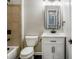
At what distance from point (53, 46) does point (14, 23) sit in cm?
128

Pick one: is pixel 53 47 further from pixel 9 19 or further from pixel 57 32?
pixel 9 19

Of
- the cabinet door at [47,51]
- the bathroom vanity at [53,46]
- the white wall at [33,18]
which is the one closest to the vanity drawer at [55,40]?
the bathroom vanity at [53,46]

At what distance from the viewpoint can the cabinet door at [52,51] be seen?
3742mm

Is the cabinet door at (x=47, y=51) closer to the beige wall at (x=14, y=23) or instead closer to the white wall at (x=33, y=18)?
the white wall at (x=33, y=18)

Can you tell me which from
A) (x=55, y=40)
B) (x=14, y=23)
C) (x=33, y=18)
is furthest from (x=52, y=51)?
(x=14, y=23)

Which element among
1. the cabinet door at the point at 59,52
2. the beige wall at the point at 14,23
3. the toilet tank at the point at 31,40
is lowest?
the cabinet door at the point at 59,52

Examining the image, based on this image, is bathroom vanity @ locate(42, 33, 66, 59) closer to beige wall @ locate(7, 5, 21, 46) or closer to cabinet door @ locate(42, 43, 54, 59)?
cabinet door @ locate(42, 43, 54, 59)

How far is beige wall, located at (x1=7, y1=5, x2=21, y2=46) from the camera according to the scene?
13.2 feet

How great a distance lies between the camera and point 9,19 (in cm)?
403

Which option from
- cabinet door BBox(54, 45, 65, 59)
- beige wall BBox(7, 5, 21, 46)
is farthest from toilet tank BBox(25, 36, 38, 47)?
cabinet door BBox(54, 45, 65, 59)

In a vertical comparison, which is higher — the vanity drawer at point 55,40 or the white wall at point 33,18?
the white wall at point 33,18

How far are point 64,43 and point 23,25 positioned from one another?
1.33 metres
